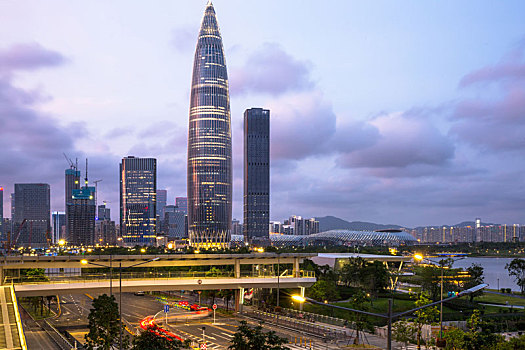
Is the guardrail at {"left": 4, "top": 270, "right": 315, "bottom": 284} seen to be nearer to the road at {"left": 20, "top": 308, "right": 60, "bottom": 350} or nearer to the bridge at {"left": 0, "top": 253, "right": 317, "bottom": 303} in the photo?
the bridge at {"left": 0, "top": 253, "right": 317, "bottom": 303}

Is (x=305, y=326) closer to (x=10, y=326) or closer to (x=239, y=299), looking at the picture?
(x=239, y=299)

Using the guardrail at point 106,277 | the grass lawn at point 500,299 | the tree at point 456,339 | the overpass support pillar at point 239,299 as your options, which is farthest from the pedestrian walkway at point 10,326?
the grass lawn at point 500,299

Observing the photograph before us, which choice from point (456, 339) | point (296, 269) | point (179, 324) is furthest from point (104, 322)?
point (296, 269)

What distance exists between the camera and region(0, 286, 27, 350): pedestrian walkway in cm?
4322

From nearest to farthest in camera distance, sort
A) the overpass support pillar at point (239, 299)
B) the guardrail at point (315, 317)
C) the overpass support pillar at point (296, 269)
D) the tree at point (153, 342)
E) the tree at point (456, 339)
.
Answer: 1. the tree at point (153, 342)
2. the tree at point (456, 339)
3. the guardrail at point (315, 317)
4. the overpass support pillar at point (239, 299)
5. the overpass support pillar at point (296, 269)

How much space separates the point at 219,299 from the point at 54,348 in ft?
193

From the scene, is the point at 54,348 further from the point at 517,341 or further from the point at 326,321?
the point at 517,341

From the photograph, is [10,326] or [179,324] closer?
[10,326]

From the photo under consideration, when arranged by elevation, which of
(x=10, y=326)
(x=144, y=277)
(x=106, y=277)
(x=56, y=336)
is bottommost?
(x=56, y=336)

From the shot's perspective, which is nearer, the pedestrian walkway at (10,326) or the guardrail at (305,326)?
the pedestrian walkway at (10,326)

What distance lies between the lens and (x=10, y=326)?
161 ft

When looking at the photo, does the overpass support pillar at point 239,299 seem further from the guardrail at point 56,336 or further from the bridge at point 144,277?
the guardrail at point 56,336

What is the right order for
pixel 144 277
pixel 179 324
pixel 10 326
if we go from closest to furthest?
1. pixel 10 326
2. pixel 179 324
3. pixel 144 277

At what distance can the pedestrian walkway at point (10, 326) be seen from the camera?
142 feet
